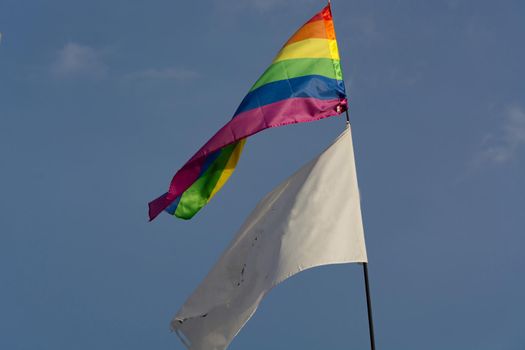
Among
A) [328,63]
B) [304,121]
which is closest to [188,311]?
[304,121]

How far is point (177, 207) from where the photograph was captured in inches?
797

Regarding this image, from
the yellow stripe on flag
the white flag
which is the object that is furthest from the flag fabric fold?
the white flag

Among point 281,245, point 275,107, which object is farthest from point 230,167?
point 281,245

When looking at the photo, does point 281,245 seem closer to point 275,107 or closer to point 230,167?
point 275,107

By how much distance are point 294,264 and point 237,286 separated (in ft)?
5.16

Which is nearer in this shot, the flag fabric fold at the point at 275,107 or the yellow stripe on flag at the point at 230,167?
the flag fabric fold at the point at 275,107

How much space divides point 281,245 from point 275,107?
293 centimetres

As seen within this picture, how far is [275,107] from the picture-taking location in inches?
770

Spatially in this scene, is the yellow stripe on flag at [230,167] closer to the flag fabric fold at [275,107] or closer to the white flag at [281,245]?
the flag fabric fold at [275,107]

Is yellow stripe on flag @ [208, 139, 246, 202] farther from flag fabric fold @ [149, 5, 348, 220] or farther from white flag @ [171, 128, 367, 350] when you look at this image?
white flag @ [171, 128, 367, 350]

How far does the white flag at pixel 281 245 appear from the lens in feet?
57.5

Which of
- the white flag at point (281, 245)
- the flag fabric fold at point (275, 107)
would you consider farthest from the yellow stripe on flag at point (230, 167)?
the white flag at point (281, 245)

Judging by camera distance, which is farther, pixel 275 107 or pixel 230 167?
pixel 230 167

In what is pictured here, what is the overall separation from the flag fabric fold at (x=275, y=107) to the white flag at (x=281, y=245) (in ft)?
3.27
